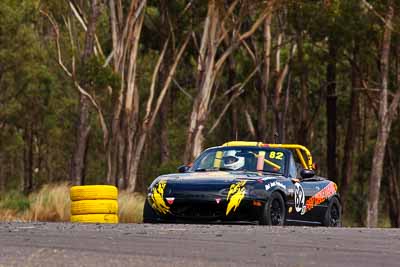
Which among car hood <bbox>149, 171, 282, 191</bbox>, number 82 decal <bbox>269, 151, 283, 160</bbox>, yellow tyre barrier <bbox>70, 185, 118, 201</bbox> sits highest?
number 82 decal <bbox>269, 151, 283, 160</bbox>

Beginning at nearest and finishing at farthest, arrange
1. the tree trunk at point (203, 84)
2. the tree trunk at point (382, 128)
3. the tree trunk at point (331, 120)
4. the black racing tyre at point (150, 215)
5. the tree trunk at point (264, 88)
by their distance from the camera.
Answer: the black racing tyre at point (150, 215) → the tree trunk at point (382, 128) → the tree trunk at point (203, 84) → the tree trunk at point (264, 88) → the tree trunk at point (331, 120)

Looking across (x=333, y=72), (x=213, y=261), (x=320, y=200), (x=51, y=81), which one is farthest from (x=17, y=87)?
(x=213, y=261)

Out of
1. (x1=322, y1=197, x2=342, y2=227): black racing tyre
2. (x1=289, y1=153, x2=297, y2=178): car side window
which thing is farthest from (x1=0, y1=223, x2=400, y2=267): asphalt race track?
(x1=322, y1=197, x2=342, y2=227): black racing tyre

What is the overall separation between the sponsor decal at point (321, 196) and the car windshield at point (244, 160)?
0.76m

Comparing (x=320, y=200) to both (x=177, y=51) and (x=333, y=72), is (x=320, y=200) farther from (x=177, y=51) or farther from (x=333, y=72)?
(x=333, y=72)

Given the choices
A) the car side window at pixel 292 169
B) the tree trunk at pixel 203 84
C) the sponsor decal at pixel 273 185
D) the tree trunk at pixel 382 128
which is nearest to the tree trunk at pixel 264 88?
the tree trunk at pixel 203 84

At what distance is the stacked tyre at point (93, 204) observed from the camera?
732 inches

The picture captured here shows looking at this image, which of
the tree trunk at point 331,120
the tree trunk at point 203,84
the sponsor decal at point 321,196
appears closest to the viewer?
the sponsor decal at point 321,196

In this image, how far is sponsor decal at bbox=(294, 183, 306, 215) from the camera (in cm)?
1702

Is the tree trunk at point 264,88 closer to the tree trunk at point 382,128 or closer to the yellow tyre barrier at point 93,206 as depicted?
the tree trunk at point 382,128

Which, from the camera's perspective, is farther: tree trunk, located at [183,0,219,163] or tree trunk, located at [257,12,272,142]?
tree trunk, located at [257,12,272,142]

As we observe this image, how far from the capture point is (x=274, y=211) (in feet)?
53.8

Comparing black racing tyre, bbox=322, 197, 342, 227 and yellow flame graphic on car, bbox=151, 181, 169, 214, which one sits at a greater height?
yellow flame graphic on car, bbox=151, 181, 169, 214

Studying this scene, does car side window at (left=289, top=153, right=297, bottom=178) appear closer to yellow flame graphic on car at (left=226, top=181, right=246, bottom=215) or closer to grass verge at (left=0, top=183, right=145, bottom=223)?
yellow flame graphic on car at (left=226, top=181, right=246, bottom=215)
